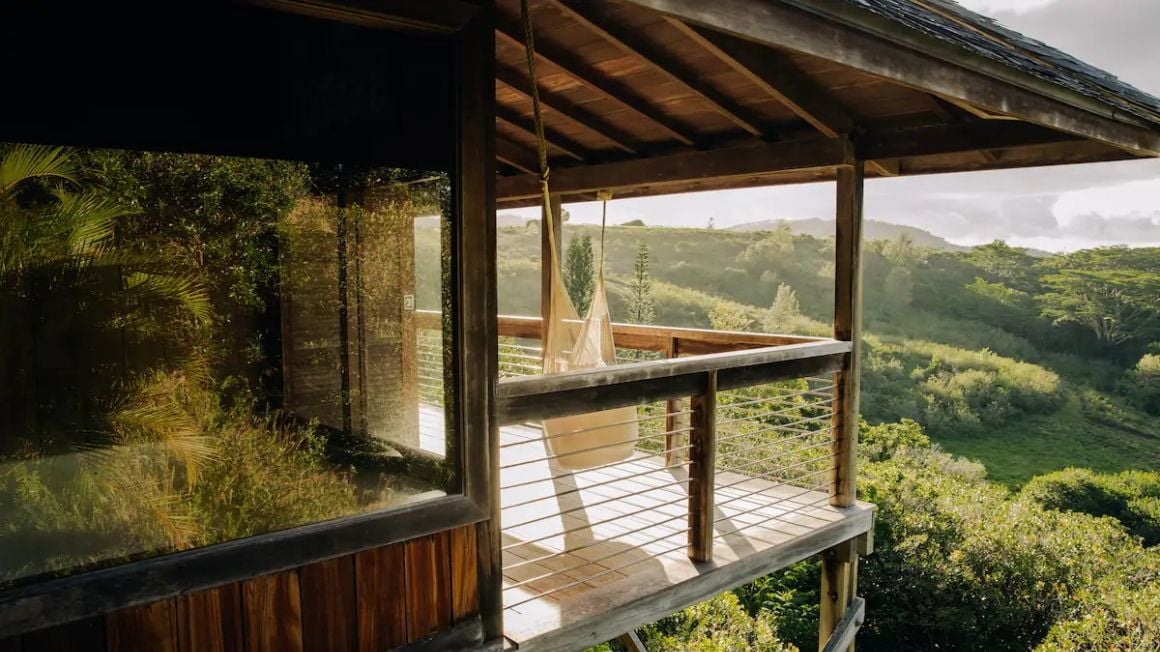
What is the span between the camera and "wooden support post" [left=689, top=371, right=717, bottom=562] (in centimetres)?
297

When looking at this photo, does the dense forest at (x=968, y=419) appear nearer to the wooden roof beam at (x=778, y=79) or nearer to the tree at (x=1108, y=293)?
the tree at (x=1108, y=293)

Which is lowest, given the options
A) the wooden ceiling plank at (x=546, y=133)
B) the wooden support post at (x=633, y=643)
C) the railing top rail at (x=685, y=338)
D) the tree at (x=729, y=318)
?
the wooden support post at (x=633, y=643)

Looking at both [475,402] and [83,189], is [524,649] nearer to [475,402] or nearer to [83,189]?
[475,402]

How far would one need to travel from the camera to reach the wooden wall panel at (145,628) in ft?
5.19

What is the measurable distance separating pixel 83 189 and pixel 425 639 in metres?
1.37

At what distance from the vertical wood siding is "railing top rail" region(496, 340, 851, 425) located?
42cm

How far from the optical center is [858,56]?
2229 millimetres

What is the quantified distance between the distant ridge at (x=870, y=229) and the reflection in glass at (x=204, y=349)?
3545cm

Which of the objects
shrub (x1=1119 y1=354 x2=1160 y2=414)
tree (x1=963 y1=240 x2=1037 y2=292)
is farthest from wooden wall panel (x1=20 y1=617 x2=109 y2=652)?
tree (x1=963 y1=240 x2=1037 y2=292)

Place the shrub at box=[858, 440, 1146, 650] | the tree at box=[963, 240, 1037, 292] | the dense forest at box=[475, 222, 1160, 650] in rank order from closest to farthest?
the shrub at box=[858, 440, 1146, 650] → the dense forest at box=[475, 222, 1160, 650] → the tree at box=[963, 240, 1037, 292]

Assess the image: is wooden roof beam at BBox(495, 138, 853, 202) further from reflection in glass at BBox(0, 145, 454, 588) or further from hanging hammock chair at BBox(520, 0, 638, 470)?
reflection in glass at BBox(0, 145, 454, 588)

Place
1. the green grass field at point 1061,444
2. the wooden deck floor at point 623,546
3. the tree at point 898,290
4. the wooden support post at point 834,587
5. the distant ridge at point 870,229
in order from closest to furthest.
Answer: the wooden deck floor at point 623,546
the wooden support post at point 834,587
the green grass field at point 1061,444
the tree at point 898,290
the distant ridge at point 870,229

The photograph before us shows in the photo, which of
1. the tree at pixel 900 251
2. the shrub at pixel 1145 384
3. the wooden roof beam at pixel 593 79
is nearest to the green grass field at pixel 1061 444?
the shrub at pixel 1145 384

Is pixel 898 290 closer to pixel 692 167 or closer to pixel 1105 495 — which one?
pixel 1105 495
